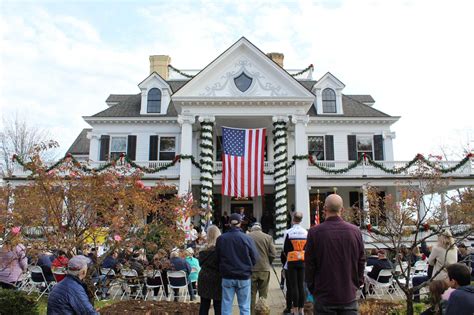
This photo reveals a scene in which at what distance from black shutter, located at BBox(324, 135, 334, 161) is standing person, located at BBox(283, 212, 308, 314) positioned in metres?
16.6

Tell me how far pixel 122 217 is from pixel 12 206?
3124 mm

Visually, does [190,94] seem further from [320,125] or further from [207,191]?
[320,125]

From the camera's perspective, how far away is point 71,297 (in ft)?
12.7

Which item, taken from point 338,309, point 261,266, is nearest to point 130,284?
point 261,266

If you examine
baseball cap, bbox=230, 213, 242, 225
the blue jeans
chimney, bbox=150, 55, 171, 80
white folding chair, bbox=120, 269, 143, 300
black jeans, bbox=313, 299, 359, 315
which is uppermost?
chimney, bbox=150, 55, 171, 80

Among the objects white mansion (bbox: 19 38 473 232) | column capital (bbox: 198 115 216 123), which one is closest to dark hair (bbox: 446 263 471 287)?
white mansion (bbox: 19 38 473 232)

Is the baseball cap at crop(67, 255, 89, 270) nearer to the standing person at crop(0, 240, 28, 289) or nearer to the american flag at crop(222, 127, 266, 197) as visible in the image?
the standing person at crop(0, 240, 28, 289)

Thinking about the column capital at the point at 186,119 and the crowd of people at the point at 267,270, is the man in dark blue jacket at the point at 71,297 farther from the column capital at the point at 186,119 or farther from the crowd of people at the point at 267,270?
the column capital at the point at 186,119

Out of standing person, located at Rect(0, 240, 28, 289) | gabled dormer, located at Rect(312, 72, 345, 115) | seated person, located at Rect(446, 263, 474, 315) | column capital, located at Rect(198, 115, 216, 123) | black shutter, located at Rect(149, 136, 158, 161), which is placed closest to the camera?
seated person, located at Rect(446, 263, 474, 315)

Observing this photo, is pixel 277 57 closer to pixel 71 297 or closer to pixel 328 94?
pixel 328 94

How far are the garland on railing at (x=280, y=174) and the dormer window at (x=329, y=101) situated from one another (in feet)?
15.8

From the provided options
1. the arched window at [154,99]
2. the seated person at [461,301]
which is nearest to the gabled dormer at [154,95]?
the arched window at [154,99]

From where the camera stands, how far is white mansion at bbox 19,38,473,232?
67.8 ft

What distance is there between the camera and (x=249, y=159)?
62.0ft
